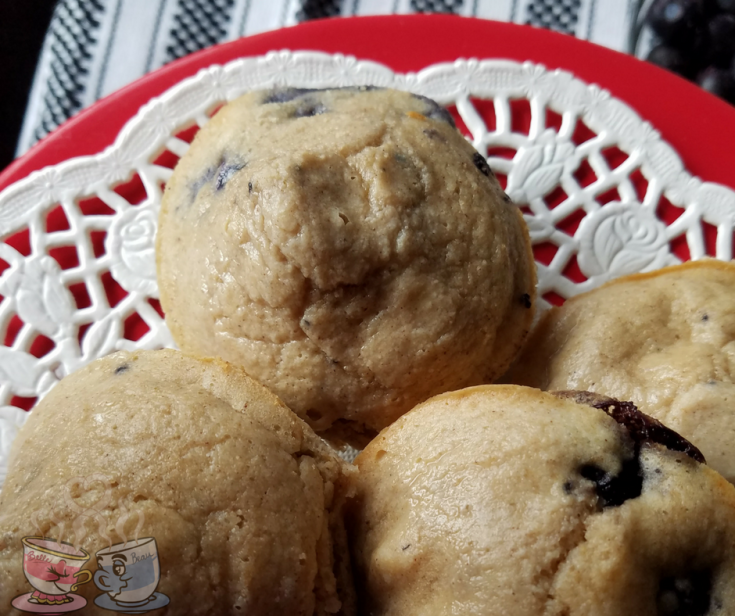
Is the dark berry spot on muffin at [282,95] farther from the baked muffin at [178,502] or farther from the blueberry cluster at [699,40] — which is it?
the blueberry cluster at [699,40]

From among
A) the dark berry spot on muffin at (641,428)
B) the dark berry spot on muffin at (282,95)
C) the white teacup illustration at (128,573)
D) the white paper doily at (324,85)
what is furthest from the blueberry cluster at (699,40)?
the white teacup illustration at (128,573)

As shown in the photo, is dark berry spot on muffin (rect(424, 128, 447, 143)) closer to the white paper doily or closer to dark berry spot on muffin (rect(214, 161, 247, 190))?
dark berry spot on muffin (rect(214, 161, 247, 190))

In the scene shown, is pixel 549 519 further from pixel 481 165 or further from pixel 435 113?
pixel 435 113

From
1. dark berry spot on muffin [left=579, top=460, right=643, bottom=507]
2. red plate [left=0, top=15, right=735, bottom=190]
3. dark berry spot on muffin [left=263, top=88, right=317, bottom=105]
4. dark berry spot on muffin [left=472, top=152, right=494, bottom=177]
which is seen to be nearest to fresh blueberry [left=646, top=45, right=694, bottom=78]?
red plate [left=0, top=15, right=735, bottom=190]

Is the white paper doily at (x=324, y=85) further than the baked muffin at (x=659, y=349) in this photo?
Yes

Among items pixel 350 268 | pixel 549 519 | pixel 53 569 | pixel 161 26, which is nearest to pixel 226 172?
pixel 350 268

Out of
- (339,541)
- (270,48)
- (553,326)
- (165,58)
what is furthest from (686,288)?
(165,58)

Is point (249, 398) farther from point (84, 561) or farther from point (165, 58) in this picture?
point (165, 58)
